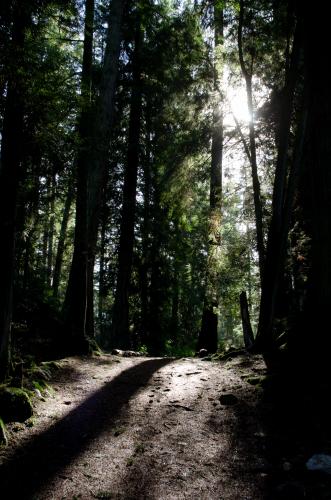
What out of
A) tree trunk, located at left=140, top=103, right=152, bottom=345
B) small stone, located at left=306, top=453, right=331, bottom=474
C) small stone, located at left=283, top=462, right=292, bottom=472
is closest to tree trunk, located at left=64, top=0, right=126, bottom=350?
tree trunk, located at left=140, top=103, right=152, bottom=345

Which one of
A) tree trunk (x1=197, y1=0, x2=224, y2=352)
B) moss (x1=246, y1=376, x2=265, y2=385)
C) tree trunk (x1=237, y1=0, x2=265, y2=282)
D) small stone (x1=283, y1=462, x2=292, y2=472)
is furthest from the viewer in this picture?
tree trunk (x1=197, y1=0, x2=224, y2=352)

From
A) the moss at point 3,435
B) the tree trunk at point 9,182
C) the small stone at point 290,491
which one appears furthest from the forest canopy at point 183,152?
the small stone at point 290,491

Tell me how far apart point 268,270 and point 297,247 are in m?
1.17

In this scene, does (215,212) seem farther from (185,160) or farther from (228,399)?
(228,399)

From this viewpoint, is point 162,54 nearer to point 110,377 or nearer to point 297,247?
point 297,247

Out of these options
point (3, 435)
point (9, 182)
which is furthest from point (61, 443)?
point (9, 182)

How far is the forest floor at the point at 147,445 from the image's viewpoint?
10.8 feet

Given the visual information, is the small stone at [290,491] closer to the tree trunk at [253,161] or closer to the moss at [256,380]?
the moss at [256,380]

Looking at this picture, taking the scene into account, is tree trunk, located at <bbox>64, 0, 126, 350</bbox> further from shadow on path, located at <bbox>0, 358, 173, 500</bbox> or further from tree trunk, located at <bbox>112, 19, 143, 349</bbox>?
shadow on path, located at <bbox>0, 358, 173, 500</bbox>

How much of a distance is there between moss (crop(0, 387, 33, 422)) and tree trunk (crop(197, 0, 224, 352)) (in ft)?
22.9

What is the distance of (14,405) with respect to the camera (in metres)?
4.55

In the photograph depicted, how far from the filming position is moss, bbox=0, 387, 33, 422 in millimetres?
4484

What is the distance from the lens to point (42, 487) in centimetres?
329

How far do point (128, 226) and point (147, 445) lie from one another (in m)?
9.87
